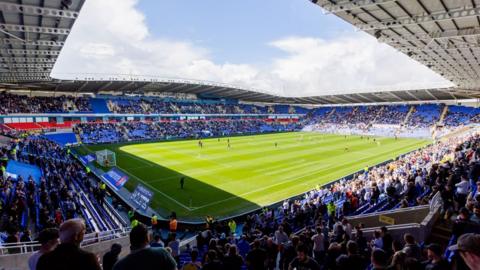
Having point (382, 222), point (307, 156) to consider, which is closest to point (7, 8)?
point (382, 222)

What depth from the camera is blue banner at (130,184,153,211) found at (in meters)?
16.4

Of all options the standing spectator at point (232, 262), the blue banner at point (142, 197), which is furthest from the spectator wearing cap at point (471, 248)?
the blue banner at point (142, 197)

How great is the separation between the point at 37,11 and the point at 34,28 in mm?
3056

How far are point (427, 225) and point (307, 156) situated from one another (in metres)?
28.9

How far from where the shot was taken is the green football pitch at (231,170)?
2025 cm

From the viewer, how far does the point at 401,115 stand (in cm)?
6862

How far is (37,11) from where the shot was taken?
40.6 feet

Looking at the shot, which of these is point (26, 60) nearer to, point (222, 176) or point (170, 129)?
point (222, 176)

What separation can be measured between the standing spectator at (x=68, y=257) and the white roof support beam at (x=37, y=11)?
13051 millimetres

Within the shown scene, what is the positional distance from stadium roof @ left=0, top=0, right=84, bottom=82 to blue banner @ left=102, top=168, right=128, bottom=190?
903 cm

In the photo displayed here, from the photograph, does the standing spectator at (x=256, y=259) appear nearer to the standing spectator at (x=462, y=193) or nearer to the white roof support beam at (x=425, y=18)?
the standing spectator at (x=462, y=193)

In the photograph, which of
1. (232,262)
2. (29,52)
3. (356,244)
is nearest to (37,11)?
(29,52)

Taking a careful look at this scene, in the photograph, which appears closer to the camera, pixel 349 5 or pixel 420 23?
pixel 349 5

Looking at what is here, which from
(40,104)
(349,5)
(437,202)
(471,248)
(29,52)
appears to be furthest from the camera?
(40,104)
